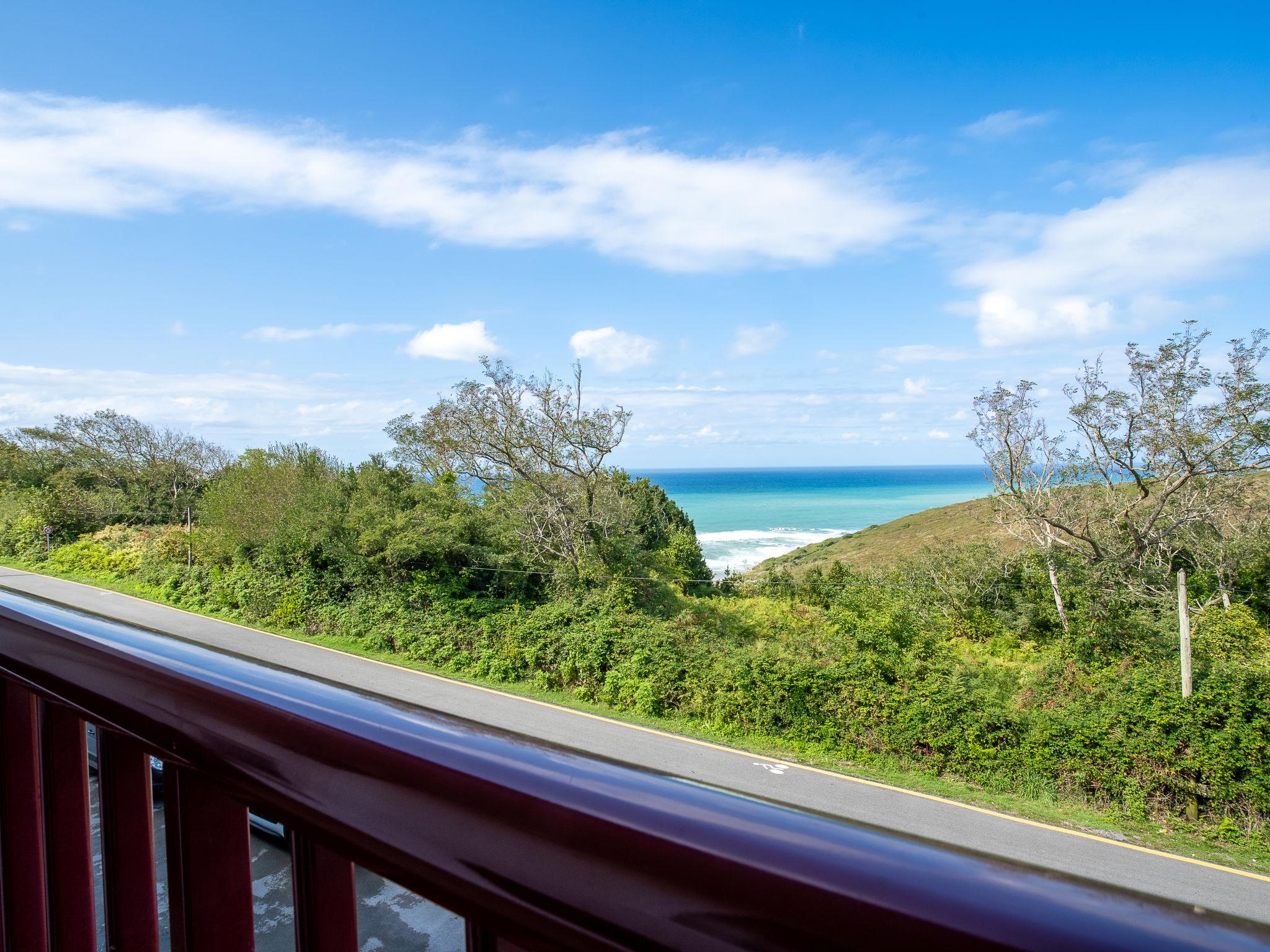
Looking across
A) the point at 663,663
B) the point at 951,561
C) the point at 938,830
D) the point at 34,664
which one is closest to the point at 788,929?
the point at 34,664

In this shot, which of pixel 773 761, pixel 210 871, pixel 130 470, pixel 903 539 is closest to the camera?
pixel 210 871

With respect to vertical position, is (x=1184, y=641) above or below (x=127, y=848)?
below

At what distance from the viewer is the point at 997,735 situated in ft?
32.4

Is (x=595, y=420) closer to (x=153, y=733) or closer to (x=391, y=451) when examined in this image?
(x=391, y=451)

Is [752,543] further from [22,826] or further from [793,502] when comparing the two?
[22,826]

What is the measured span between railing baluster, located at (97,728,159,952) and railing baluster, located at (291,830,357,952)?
29cm

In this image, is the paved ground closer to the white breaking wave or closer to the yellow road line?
the yellow road line

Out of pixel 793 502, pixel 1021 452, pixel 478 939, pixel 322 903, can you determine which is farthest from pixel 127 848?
pixel 793 502

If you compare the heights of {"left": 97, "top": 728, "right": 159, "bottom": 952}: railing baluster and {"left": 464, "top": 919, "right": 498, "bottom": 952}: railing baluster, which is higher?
{"left": 464, "top": 919, "right": 498, "bottom": 952}: railing baluster

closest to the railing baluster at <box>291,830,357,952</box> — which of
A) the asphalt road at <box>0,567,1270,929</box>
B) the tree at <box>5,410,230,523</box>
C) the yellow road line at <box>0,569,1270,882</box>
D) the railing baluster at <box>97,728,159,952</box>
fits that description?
Result: the railing baluster at <box>97,728,159,952</box>

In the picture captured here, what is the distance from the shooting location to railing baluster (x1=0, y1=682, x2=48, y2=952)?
76cm

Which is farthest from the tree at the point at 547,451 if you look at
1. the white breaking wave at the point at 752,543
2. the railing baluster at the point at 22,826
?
the white breaking wave at the point at 752,543

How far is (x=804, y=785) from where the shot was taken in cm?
996

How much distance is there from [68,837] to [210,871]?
0.35 metres
